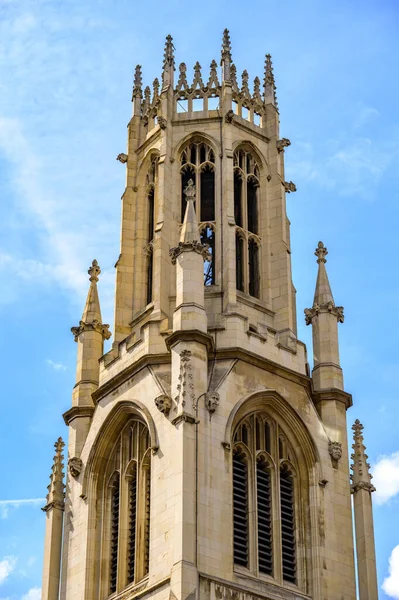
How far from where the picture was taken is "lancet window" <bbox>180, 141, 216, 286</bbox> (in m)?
50.3

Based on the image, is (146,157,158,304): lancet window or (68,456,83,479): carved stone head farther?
(146,157,158,304): lancet window

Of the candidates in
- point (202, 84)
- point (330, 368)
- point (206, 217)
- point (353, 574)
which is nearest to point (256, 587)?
point (353, 574)

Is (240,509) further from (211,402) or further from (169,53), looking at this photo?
(169,53)

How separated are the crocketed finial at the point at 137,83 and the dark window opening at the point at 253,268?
755 cm

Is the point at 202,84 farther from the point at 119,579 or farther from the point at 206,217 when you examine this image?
the point at 119,579

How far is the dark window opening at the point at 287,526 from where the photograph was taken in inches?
1747

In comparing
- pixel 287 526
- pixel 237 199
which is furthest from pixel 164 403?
pixel 237 199

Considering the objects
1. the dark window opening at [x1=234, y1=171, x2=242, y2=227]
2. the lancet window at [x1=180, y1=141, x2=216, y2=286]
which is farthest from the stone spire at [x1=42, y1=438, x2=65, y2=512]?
the dark window opening at [x1=234, y1=171, x2=242, y2=227]

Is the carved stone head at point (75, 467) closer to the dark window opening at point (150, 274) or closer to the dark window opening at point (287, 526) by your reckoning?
the dark window opening at point (150, 274)

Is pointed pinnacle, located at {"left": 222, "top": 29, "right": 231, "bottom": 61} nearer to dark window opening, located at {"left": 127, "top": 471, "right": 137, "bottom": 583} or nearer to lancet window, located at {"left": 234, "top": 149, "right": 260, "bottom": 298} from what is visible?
lancet window, located at {"left": 234, "top": 149, "right": 260, "bottom": 298}

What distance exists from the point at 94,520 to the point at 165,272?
794cm

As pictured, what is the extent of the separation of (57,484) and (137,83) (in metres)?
15.0

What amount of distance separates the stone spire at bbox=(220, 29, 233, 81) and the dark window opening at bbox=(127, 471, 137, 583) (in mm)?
14632

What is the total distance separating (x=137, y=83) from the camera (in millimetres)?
55406
